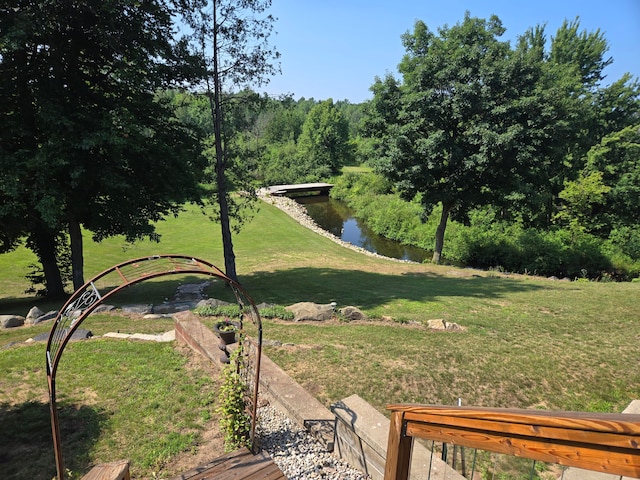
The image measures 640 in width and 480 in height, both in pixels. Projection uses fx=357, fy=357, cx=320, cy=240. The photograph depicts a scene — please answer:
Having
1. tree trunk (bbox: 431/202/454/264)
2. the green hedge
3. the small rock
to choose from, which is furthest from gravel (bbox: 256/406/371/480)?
the green hedge

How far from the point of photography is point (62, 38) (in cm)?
952

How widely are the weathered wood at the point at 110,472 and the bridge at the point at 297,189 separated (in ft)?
129

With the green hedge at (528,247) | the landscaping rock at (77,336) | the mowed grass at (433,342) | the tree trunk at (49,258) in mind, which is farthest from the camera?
the green hedge at (528,247)

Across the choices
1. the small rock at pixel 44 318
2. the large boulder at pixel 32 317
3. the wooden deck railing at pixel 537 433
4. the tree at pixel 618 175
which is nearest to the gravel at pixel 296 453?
the wooden deck railing at pixel 537 433

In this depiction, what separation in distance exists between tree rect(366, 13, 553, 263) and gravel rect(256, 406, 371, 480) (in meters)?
13.9

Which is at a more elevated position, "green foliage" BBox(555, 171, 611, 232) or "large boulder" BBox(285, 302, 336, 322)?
"green foliage" BBox(555, 171, 611, 232)

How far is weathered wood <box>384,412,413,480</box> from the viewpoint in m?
1.96

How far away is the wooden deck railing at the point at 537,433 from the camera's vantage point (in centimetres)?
110

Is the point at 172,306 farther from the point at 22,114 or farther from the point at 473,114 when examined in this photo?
the point at 473,114

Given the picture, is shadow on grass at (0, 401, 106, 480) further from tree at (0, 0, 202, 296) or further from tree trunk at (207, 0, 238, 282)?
tree trunk at (207, 0, 238, 282)

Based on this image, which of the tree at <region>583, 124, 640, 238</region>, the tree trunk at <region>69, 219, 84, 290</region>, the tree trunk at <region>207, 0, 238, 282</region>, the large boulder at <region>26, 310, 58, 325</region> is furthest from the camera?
the tree at <region>583, 124, 640, 238</region>

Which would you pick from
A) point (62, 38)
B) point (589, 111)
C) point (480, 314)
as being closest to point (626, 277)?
point (589, 111)

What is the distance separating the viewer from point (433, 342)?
7.34 m

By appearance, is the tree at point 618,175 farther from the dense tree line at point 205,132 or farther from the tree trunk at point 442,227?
the tree trunk at point 442,227
